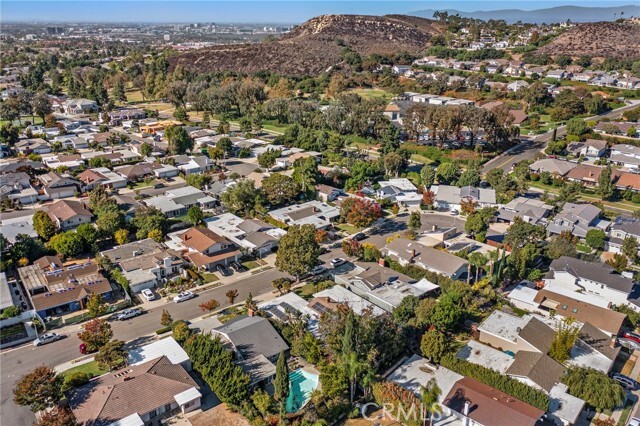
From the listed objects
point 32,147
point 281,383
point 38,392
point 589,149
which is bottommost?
point 281,383

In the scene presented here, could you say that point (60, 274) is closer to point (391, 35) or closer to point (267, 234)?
point (267, 234)

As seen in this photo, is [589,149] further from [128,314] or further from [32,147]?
[32,147]

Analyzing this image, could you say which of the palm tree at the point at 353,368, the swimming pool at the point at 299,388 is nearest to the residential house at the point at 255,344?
the swimming pool at the point at 299,388

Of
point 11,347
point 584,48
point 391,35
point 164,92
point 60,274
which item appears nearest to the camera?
point 11,347

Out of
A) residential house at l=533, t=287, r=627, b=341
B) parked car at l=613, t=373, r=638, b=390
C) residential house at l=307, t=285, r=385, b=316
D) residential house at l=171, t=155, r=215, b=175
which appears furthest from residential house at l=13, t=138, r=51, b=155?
parked car at l=613, t=373, r=638, b=390

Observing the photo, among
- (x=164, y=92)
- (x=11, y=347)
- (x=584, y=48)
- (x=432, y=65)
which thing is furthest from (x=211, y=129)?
(x=584, y=48)

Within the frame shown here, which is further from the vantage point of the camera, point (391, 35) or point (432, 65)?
point (391, 35)

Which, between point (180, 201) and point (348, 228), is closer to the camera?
point (348, 228)

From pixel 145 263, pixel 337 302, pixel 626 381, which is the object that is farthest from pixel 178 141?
pixel 626 381
